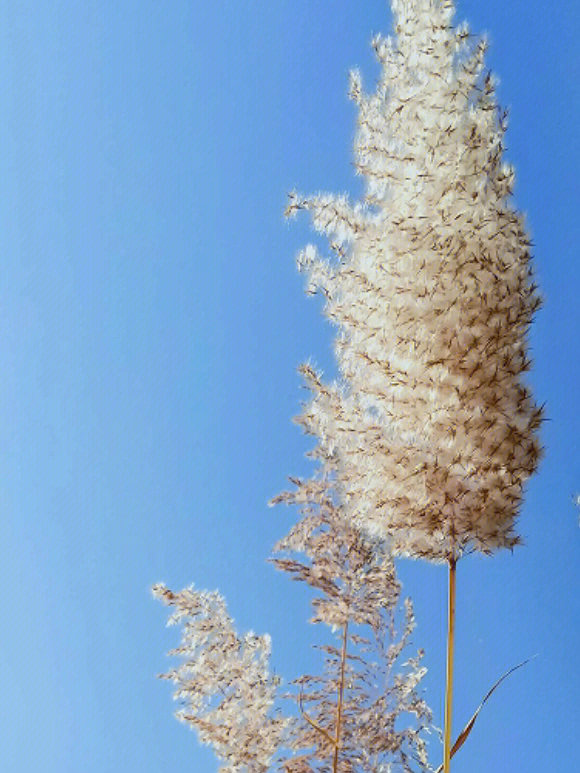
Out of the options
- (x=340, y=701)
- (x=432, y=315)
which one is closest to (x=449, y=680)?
(x=340, y=701)

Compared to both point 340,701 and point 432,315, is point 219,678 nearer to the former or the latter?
point 340,701

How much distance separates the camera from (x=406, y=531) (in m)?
1.68

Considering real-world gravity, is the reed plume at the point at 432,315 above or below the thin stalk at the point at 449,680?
above

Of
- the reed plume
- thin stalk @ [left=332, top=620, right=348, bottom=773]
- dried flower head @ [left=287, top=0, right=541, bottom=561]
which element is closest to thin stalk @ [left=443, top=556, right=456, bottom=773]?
the reed plume

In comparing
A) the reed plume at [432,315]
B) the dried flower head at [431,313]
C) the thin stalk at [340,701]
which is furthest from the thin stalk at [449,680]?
the thin stalk at [340,701]

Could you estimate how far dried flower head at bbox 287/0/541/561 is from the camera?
5.34 feet

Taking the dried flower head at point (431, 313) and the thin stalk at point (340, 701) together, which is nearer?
the dried flower head at point (431, 313)

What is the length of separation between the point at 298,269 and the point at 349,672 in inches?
38.5

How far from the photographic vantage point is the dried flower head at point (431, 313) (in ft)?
5.34

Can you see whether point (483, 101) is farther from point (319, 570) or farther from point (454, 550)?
point (319, 570)

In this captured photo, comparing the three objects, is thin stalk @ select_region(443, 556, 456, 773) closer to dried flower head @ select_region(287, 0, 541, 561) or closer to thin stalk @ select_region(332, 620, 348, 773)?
dried flower head @ select_region(287, 0, 541, 561)

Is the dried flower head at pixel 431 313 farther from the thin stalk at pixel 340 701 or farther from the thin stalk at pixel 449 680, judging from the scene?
the thin stalk at pixel 340 701

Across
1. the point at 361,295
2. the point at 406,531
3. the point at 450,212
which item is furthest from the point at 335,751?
the point at 450,212

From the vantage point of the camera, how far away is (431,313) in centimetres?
165
